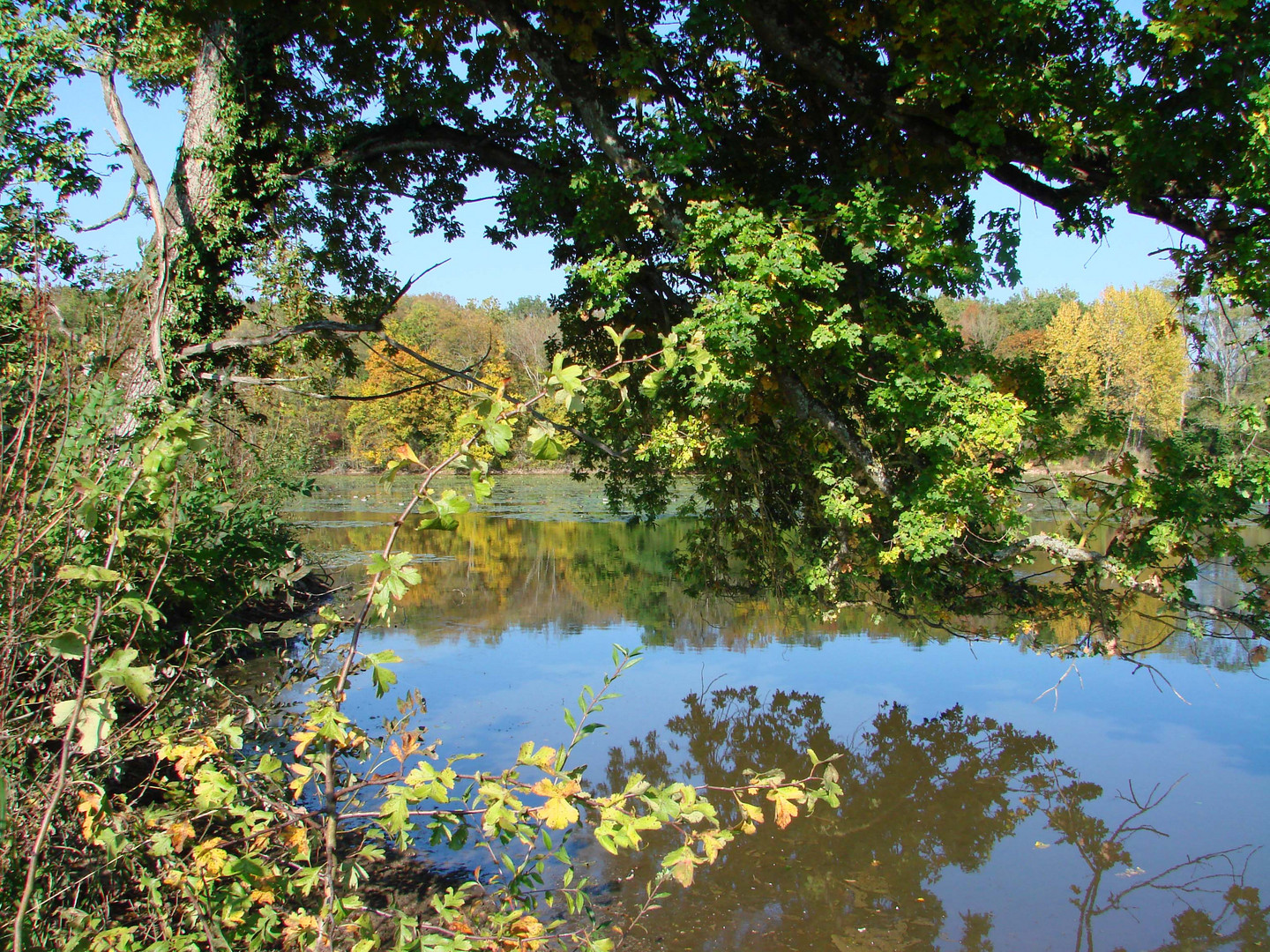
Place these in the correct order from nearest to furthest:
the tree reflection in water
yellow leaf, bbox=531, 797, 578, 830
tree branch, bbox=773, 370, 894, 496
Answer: yellow leaf, bbox=531, 797, 578, 830 → the tree reflection in water → tree branch, bbox=773, 370, 894, 496

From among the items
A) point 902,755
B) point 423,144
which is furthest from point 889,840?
point 423,144

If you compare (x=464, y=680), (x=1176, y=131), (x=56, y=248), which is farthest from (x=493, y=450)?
(x=464, y=680)

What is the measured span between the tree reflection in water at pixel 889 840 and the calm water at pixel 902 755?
0.7 inches

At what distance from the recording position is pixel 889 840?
5797 millimetres

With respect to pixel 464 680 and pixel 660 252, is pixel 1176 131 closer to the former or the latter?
pixel 660 252

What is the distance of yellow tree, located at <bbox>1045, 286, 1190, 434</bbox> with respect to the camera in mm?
13047

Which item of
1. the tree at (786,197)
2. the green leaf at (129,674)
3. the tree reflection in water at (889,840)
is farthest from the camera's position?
the tree at (786,197)

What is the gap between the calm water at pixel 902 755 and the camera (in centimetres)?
491

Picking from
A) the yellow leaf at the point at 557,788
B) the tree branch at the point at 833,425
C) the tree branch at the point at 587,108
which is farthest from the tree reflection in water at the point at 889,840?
the tree branch at the point at 587,108

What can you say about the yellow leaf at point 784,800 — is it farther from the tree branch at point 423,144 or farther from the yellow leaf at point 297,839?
the tree branch at point 423,144

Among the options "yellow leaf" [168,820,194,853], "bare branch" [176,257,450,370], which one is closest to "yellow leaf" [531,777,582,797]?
"yellow leaf" [168,820,194,853]

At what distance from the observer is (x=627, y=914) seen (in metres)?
4.66

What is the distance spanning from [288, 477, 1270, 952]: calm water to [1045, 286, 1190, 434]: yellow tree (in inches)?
124

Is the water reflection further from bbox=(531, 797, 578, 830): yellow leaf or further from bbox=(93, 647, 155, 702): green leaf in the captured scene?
bbox=(93, 647, 155, 702): green leaf
